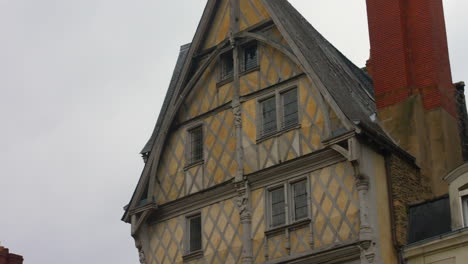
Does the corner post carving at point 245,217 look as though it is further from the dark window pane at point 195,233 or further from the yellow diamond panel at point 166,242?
the yellow diamond panel at point 166,242

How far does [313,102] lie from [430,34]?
401cm

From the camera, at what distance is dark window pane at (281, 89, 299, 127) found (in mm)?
25203

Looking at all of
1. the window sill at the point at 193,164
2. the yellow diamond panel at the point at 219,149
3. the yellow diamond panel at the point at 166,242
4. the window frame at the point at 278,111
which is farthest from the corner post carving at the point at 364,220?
the yellow diamond panel at the point at 166,242

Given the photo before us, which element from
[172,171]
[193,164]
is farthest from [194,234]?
[172,171]

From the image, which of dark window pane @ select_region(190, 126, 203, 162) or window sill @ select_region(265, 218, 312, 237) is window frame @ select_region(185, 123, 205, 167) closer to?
dark window pane @ select_region(190, 126, 203, 162)

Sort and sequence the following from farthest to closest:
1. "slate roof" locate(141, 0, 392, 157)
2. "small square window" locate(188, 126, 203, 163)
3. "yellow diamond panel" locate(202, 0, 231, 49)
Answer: "yellow diamond panel" locate(202, 0, 231, 49), "small square window" locate(188, 126, 203, 163), "slate roof" locate(141, 0, 392, 157)

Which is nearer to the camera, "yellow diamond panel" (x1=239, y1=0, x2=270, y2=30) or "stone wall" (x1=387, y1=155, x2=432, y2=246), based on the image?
"stone wall" (x1=387, y1=155, x2=432, y2=246)

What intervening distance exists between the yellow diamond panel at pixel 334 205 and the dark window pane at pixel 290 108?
181 cm

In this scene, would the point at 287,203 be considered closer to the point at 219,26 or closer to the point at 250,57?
the point at 250,57

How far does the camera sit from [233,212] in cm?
2541

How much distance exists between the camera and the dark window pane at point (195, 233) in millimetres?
26172

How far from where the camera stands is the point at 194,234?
86.5 feet

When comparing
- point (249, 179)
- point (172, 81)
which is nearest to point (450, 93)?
point (249, 179)

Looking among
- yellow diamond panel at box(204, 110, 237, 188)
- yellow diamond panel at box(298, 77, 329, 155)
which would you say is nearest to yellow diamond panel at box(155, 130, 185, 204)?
yellow diamond panel at box(204, 110, 237, 188)
